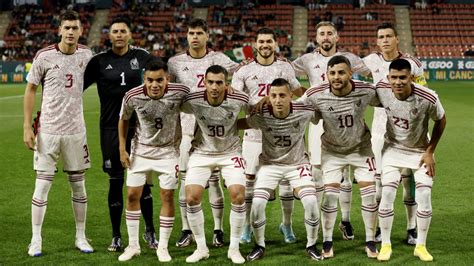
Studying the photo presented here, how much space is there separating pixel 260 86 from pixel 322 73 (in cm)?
81

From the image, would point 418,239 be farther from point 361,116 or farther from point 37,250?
point 37,250

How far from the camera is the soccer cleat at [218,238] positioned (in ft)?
21.7

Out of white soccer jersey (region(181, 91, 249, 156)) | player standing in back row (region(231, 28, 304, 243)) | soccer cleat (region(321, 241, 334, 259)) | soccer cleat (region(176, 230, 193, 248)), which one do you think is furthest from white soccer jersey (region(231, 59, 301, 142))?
soccer cleat (region(321, 241, 334, 259))

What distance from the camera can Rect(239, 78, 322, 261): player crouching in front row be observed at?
6.10 m

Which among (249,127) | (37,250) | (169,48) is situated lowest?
(37,250)

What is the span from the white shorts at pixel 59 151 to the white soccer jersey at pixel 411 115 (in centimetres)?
290

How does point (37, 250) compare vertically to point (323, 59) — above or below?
below

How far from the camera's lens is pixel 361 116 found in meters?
6.31

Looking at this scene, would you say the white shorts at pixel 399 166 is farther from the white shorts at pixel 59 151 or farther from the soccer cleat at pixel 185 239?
the white shorts at pixel 59 151

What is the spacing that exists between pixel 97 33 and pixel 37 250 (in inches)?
1495

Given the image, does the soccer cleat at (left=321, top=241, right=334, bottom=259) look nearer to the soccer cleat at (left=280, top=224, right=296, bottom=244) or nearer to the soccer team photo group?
the soccer team photo group

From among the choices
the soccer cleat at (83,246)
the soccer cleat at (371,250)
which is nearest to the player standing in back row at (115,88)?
the soccer cleat at (83,246)

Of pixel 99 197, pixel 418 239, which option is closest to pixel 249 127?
pixel 418 239

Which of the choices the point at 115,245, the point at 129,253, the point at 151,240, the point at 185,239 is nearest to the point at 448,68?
the point at 185,239
